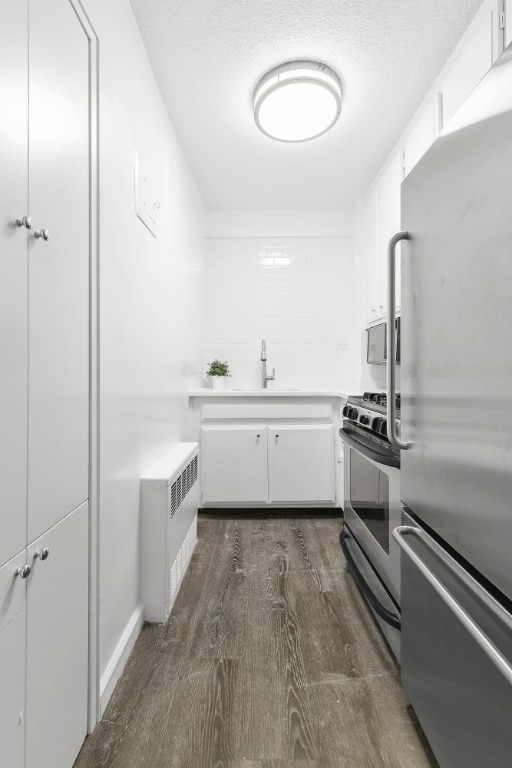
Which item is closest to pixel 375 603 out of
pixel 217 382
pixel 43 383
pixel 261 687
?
pixel 261 687

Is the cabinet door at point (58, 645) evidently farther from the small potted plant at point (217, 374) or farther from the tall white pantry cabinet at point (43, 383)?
the small potted plant at point (217, 374)

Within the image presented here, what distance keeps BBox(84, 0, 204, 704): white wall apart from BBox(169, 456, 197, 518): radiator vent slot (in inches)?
6.3

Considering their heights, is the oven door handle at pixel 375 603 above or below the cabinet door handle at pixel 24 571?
below

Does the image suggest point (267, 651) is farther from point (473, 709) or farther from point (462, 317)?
point (462, 317)

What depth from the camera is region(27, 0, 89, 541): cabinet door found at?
0.86 meters

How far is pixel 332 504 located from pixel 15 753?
2.44m

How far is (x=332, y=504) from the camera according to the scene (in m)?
2.97

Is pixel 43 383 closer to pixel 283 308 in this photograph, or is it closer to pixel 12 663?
pixel 12 663

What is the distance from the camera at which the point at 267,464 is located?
2961mm

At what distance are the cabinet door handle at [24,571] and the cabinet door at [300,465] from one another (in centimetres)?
222

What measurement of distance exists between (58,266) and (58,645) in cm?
92

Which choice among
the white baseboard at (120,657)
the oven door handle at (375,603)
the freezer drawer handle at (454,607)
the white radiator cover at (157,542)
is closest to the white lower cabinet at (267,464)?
the oven door handle at (375,603)

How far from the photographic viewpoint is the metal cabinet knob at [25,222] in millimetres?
793

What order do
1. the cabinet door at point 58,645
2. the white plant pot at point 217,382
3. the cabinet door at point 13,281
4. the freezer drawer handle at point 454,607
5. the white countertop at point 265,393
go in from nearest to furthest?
the freezer drawer handle at point 454,607
the cabinet door at point 13,281
the cabinet door at point 58,645
the white countertop at point 265,393
the white plant pot at point 217,382
